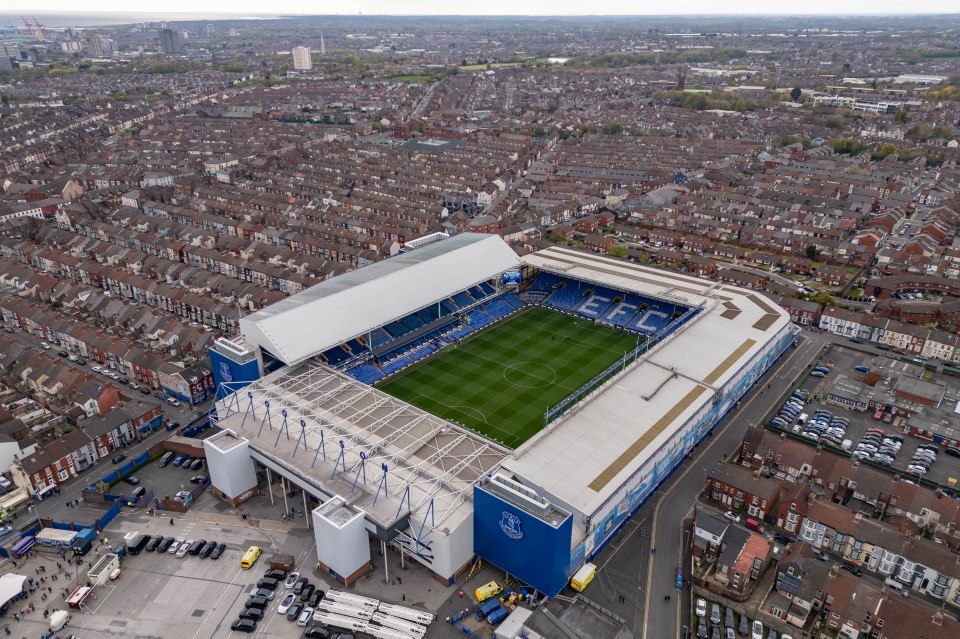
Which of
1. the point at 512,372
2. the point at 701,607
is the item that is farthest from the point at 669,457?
the point at 512,372

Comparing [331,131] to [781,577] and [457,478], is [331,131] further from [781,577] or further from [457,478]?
[781,577]

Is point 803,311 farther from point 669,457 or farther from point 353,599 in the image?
point 353,599

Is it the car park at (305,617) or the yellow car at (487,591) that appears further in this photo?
the yellow car at (487,591)

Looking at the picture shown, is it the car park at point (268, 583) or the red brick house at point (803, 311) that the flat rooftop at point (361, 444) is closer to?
the car park at point (268, 583)

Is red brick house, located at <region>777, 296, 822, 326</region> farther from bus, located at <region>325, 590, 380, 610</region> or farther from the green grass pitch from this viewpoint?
bus, located at <region>325, 590, 380, 610</region>

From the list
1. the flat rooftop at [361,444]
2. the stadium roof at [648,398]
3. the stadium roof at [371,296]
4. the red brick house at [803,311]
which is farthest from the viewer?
the red brick house at [803,311]

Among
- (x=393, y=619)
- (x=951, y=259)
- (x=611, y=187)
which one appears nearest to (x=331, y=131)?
(x=611, y=187)

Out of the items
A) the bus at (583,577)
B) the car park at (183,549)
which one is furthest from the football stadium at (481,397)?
the car park at (183,549)
